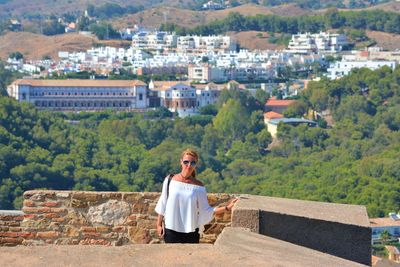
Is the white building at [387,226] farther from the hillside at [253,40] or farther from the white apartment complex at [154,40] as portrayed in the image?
the hillside at [253,40]

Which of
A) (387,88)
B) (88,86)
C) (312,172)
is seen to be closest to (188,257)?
(312,172)

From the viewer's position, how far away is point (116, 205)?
6621 mm

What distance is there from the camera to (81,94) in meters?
87.1

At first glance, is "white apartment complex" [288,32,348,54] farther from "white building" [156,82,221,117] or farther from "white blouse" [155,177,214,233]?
"white blouse" [155,177,214,233]

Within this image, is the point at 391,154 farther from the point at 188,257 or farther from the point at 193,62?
the point at 193,62

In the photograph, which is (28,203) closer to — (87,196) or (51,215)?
(51,215)

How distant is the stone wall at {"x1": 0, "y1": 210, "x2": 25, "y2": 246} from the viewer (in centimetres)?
671

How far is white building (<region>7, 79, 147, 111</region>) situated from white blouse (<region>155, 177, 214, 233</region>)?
78.0 m

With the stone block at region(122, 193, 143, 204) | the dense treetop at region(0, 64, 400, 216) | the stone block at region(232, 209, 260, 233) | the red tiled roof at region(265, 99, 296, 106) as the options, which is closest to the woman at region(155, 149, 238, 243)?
the stone block at region(232, 209, 260, 233)

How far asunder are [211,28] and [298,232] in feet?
392

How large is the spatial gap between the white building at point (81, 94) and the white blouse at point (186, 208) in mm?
78049

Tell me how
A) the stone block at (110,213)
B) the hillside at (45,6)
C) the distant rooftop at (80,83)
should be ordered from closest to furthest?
the stone block at (110,213) → the distant rooftop at (80,83) → the hillside at (45,6)

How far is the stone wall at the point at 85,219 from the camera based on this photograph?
21.7 feet

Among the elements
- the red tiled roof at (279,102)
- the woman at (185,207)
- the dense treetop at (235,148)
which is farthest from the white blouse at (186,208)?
the red tiled roof at (279,102)
